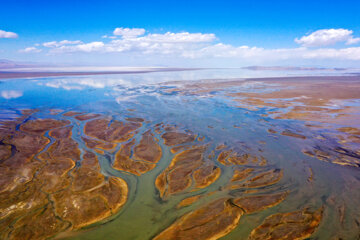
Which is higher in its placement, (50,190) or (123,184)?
(50,190)

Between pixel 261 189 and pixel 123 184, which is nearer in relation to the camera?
pixel 261 189

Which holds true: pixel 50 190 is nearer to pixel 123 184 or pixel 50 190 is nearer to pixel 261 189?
pixel 123 184

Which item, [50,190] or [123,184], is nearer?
[50,190]

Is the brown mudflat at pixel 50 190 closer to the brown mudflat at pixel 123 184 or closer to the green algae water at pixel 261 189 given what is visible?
the brown mudflat at pixel 123 184

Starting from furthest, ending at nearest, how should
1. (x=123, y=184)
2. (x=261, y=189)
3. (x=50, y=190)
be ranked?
(x=123, y=184), (x=261, y=189), (x=50, y=190)

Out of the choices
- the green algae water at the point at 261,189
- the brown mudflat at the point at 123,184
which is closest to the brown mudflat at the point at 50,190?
the brown mudflat at the point at 123,184

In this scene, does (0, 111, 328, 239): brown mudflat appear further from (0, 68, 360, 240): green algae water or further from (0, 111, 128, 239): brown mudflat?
(0, 68, 360, 240): green algae water

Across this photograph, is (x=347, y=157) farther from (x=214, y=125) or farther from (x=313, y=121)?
(x=214, y=125)

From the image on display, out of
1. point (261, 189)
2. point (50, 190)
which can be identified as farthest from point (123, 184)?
point (261, 189)

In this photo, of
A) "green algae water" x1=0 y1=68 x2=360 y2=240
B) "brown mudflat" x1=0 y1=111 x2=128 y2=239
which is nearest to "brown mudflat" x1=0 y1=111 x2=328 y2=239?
"brown mudflat" x1=0 y1=111 x2=128 y2=239

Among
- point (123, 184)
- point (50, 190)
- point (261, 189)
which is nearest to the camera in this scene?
point (50, 190)

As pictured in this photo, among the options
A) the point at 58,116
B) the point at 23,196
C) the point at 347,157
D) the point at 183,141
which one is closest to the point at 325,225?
the point at 347,157
